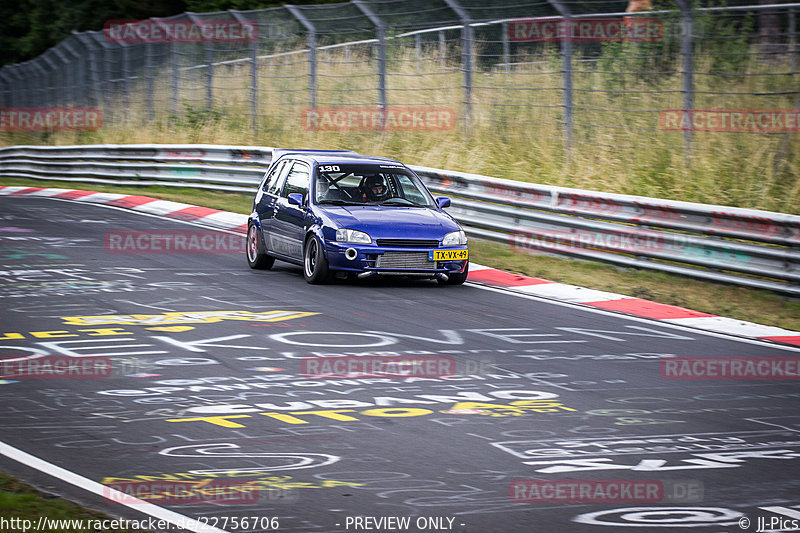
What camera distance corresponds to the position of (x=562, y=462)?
6102 mm

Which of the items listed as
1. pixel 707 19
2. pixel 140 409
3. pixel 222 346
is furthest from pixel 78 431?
pixel 707 19

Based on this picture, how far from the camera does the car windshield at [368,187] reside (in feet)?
43.5

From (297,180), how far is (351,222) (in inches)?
62.5

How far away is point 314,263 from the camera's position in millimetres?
12734

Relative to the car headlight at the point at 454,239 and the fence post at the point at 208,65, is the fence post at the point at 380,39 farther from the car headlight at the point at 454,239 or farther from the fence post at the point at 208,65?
the car headlight at the point at 454,239

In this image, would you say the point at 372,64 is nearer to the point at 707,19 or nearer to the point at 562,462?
the point at 707,19

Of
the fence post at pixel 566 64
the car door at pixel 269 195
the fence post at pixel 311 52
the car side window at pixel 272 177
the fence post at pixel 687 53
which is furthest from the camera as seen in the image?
the fence post at pixel 311 52

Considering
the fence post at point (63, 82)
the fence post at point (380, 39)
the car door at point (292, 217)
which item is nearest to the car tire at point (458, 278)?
the car door at point (292, 217)

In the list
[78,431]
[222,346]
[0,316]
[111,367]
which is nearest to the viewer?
[78,431]

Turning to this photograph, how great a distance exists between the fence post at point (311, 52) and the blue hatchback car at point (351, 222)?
9.09 meters

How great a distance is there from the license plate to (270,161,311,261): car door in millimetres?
1619

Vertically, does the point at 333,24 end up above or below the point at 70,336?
above

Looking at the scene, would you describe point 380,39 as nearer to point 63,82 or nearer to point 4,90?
point 63,82

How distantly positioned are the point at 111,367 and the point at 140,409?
1.33 metres
